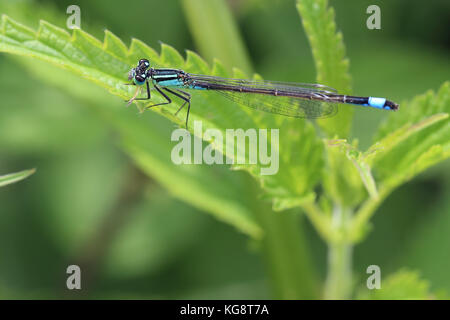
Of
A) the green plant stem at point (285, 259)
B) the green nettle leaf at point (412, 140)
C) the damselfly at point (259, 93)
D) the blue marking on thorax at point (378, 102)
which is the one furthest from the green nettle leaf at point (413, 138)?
the green plant stem at point (285, 259)

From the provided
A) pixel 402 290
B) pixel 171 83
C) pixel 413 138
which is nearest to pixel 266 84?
pixel 171 83

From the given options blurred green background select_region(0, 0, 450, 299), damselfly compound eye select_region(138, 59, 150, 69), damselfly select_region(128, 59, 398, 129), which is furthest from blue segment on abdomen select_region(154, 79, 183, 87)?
blurred green background select_region(0, 0, 450, 299)

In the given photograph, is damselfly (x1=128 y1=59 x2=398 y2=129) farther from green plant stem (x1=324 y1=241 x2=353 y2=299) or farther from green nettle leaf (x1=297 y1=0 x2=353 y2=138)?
green plant stem (x1=324 y1=241 x2=353 y2=299)

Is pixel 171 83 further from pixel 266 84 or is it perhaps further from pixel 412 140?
pixel 412 140

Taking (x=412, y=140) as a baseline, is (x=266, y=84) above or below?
above

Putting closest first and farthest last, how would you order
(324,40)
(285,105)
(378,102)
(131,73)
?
(324,40) < (131,73) < (378,102) < (285,105)

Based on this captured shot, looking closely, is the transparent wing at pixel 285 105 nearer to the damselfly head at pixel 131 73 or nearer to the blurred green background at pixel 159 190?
the damselfly head at pixel 131 73
